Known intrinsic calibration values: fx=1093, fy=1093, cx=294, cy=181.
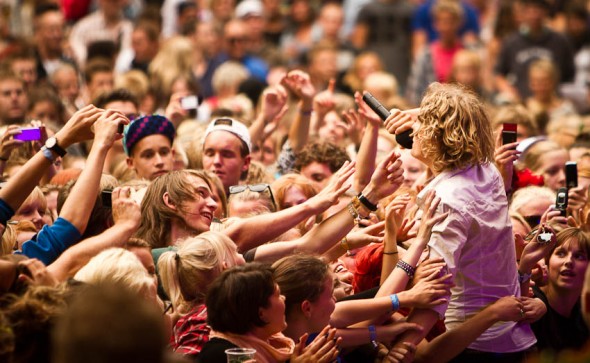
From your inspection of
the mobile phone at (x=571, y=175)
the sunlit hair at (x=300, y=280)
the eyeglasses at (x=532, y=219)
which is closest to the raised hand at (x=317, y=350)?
the sunlit hair at (x=300, y=280)

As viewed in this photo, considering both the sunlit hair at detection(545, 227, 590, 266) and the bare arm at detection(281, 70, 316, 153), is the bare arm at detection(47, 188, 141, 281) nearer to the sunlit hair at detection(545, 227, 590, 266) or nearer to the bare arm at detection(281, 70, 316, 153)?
the sunlit hair at detection(545, 227, 590, 266)

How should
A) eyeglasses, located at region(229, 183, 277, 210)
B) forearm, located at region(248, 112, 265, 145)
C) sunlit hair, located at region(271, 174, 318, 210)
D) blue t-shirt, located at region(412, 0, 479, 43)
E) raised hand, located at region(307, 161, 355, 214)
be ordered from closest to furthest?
raised hand, located at region(307, 161, 355, 214), eyeglasses, located at region(229, 183, 277, 210), sunlit hair, located at region(271, 174, 318, 210), forearm, located at region(248, 112, 265, 145), blue t-shirt, located at region(412, 0, 479, 43)

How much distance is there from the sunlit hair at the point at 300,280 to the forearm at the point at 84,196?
3.03ft

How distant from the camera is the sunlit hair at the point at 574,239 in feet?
20.2

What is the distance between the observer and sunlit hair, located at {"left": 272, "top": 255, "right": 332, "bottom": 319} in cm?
498

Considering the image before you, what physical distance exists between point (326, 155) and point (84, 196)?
9.37 feet

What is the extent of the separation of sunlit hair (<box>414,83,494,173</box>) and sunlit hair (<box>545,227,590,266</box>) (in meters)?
1.05

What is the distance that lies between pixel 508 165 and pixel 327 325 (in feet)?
5.98

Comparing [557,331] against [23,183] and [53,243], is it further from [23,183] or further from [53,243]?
[23,183]

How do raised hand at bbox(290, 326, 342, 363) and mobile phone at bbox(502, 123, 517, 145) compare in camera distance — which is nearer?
raised hand at bbox(290, 326, 342, 363)

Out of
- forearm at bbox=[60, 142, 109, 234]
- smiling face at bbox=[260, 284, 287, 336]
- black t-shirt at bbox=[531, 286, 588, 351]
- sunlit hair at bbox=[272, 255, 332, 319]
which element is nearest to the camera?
smiling face at bbox=[260, 284, 287, 336]

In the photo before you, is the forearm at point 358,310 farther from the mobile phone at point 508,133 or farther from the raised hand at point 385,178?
the mobile phone at point 508,133

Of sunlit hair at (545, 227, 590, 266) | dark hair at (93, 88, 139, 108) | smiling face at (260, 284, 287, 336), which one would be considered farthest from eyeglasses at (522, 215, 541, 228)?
dark hair at (93, 88, 139, 108)

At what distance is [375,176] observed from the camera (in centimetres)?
568
